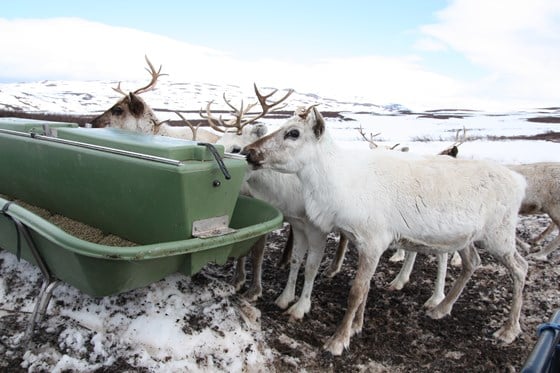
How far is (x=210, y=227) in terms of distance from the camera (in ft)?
11.9

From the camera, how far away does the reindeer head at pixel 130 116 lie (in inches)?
264

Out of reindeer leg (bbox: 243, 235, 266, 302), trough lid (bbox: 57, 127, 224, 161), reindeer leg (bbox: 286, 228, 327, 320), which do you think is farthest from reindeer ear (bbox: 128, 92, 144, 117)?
reindeer leg (bbox: 286, 228, 327, 320)

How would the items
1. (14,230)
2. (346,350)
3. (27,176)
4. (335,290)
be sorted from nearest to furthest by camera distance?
(14,230) → (346,350) → (27,176) → (335,290)

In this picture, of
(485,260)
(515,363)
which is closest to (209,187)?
(515,363)

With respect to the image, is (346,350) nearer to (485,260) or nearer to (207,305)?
(207,305)

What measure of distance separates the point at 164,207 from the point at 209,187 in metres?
0.36

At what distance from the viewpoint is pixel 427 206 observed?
450 cm

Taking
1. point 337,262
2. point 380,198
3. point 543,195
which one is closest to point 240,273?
point 337,262

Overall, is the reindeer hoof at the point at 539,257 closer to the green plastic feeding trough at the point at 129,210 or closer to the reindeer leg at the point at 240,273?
the reindeer leg at the point at 240,273

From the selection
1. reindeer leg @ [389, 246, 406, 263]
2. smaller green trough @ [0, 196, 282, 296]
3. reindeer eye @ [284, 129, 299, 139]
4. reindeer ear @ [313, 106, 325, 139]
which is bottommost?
reindeer leg @ [389, 246, 406, 263]

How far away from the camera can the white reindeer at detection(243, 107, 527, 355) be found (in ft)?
14.4

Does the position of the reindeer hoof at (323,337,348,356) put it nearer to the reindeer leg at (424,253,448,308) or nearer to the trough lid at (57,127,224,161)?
the reindeer leg at (424,253,448,308)

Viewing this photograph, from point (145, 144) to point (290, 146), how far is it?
1.38m

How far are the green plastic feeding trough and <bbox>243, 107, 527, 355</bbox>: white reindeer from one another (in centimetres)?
58
